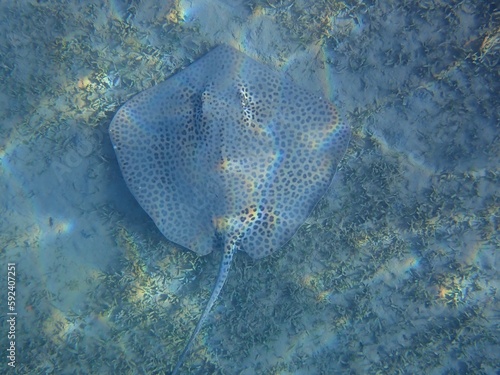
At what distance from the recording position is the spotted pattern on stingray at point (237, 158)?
15.4 feet

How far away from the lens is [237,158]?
468cm

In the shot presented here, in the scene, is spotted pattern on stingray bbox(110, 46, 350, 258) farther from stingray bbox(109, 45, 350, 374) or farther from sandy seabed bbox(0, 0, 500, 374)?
sandy seabed bbox(0, 0, 500, 374)

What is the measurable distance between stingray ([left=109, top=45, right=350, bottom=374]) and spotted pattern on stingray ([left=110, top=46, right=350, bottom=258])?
1 cm

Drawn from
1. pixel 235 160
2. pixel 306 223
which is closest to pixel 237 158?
pixel 235 160

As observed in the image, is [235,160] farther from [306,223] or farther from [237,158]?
[306,223]

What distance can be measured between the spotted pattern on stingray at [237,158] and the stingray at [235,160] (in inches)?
0.5

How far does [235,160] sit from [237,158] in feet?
0.13

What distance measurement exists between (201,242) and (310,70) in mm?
3270

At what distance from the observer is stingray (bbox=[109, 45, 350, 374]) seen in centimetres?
469

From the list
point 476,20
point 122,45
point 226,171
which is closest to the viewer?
point 226,171

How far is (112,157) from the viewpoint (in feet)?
19.1

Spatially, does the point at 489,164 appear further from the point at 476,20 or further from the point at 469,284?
the point at 476,20

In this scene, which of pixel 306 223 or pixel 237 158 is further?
pixel 306 223

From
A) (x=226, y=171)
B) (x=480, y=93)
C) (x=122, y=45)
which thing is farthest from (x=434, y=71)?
(x=122, y=45)
